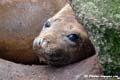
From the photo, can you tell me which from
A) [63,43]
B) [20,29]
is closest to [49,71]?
[63,43]

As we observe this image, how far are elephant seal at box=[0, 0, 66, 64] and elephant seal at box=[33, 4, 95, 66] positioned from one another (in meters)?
0.37

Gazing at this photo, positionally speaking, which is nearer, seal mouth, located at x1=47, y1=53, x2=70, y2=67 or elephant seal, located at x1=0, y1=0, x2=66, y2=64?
seal mouth, located at x1=47, y1=53, x2=70, y2=67

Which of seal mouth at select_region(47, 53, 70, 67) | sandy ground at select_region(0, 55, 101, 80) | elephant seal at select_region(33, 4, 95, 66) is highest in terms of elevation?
elephant seal at select_region(33, 4, 95, 66)

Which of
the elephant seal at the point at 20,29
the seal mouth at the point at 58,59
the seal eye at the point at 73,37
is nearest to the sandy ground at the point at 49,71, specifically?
the seal mouth at the point at 58,59

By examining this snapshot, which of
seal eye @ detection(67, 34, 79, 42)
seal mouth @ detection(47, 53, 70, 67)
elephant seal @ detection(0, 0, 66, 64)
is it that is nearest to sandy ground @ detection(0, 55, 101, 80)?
seal mouth @ detection(47, 53, 70, 67)

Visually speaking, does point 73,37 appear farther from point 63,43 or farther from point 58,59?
point 58,59

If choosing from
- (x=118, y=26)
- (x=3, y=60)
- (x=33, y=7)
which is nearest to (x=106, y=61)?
(x=118, y=26)

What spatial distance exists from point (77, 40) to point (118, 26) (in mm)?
756

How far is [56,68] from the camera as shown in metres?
3.53

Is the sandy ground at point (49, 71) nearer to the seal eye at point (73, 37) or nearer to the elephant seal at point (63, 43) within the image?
the elephant seal at point (63, 43)

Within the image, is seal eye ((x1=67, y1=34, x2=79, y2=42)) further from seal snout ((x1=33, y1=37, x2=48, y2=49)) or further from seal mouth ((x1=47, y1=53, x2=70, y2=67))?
seal snout ((x1=33, y1=37, x2=48, y2=49))

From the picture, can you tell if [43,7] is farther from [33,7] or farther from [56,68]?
[56,68]

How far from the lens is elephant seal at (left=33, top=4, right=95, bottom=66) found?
3.35 metres

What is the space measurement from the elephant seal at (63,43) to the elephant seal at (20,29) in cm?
37
